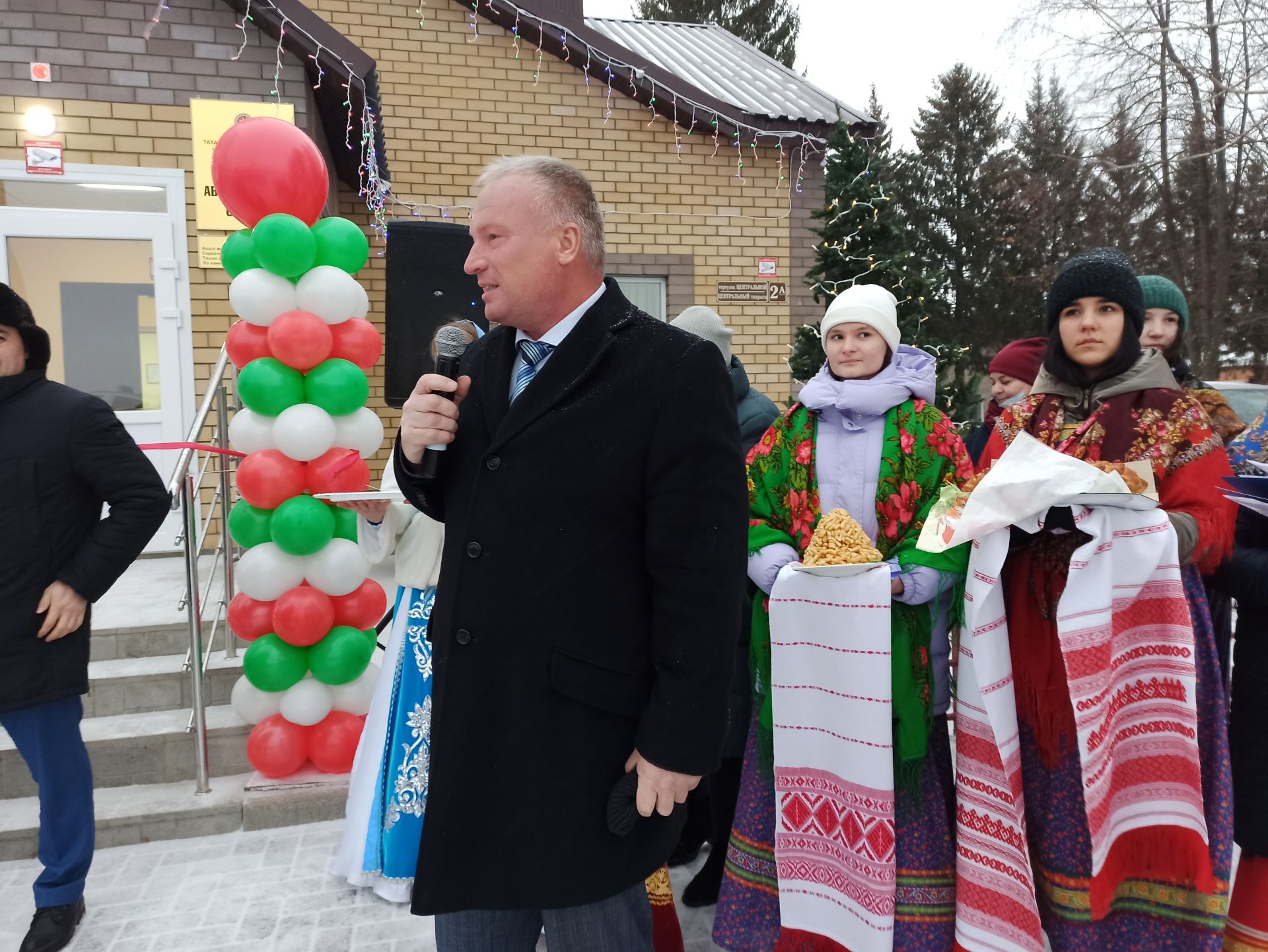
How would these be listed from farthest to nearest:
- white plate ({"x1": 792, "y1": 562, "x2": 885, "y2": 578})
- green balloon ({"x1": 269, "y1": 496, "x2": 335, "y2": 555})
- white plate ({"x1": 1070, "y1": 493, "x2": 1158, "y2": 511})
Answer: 1. green balloon ({"x1": 269, "y1": 496, "x2": 335, "y2": 555})
2. white plate ({"x1": 792, "y1": 562, "x2": 885, "y2": 578})
3. white plate ({"x1": 1070, "y1": 493, "x2": 1158, "y2": 511})

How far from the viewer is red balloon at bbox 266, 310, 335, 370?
3389mm

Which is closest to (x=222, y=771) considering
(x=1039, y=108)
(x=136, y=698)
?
(x=136, y=698)

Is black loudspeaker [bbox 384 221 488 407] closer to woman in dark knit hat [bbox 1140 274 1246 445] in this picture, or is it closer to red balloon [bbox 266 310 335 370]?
red balloon [bbox 266 310 335 370]

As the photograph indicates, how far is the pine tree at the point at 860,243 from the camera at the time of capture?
5.54 m

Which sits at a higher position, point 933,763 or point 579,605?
point 579,605

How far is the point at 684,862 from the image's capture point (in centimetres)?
320

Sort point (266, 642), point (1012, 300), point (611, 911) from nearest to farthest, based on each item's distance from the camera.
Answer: point (611, 911)
point (266, 642)
point (1012, 300)

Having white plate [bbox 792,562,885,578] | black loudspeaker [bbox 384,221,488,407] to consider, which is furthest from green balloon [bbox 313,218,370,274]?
white plate [bbox 792,562,885,578]

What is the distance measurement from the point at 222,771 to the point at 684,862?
83.4 inches

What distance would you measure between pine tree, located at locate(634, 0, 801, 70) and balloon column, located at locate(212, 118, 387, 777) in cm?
2237

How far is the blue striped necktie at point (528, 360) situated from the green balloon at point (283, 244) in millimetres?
2210

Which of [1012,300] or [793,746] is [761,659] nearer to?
[793,746]

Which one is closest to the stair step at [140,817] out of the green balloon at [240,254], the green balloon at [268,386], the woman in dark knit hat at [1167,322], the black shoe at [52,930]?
the black shoe at [52,930]

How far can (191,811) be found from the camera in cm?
348
